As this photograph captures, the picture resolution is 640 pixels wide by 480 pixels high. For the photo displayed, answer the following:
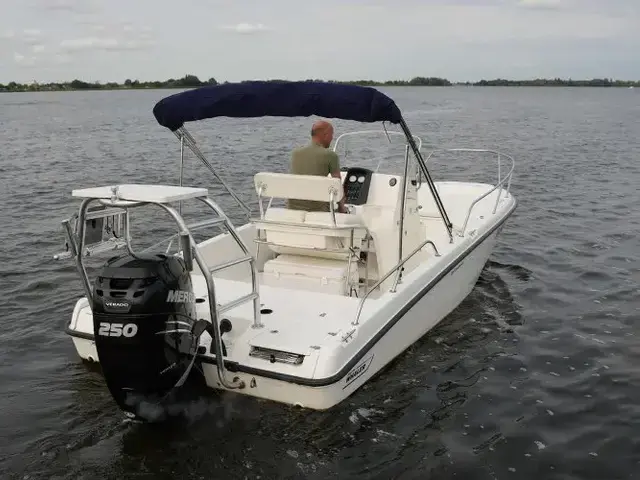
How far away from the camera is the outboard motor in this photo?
14.2 feet

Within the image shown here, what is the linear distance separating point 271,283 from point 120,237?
6.33ft

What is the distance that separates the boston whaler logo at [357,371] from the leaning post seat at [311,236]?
3.29ft

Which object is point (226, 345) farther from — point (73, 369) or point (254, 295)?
point (73, 369)

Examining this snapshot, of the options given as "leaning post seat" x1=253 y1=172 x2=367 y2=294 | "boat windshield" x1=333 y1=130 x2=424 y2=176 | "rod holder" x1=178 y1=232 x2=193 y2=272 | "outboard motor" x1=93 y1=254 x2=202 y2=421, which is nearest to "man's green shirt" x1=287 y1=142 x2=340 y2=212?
"leaning post seat" x1=253 y1=172 x2=367 y2=294

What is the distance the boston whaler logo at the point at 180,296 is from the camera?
4488 millimetres

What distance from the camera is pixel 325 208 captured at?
636cm

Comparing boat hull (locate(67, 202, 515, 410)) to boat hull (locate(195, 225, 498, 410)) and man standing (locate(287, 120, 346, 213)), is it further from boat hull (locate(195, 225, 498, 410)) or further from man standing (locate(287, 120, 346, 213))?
man standing (locate(287, 120, 346, 213))

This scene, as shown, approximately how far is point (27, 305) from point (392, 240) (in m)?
4.31

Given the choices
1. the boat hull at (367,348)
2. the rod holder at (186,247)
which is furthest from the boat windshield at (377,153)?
the rod holder at (186,247)

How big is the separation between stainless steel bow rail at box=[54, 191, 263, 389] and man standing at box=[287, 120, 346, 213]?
1.50 meters

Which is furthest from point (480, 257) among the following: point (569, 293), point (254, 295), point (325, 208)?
point (254, 295)

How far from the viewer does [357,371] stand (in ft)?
17.4

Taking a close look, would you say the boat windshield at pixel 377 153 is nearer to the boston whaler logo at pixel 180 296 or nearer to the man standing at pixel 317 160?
the man standing at pixel 317 160

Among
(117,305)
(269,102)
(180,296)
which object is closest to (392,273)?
(269,102)
